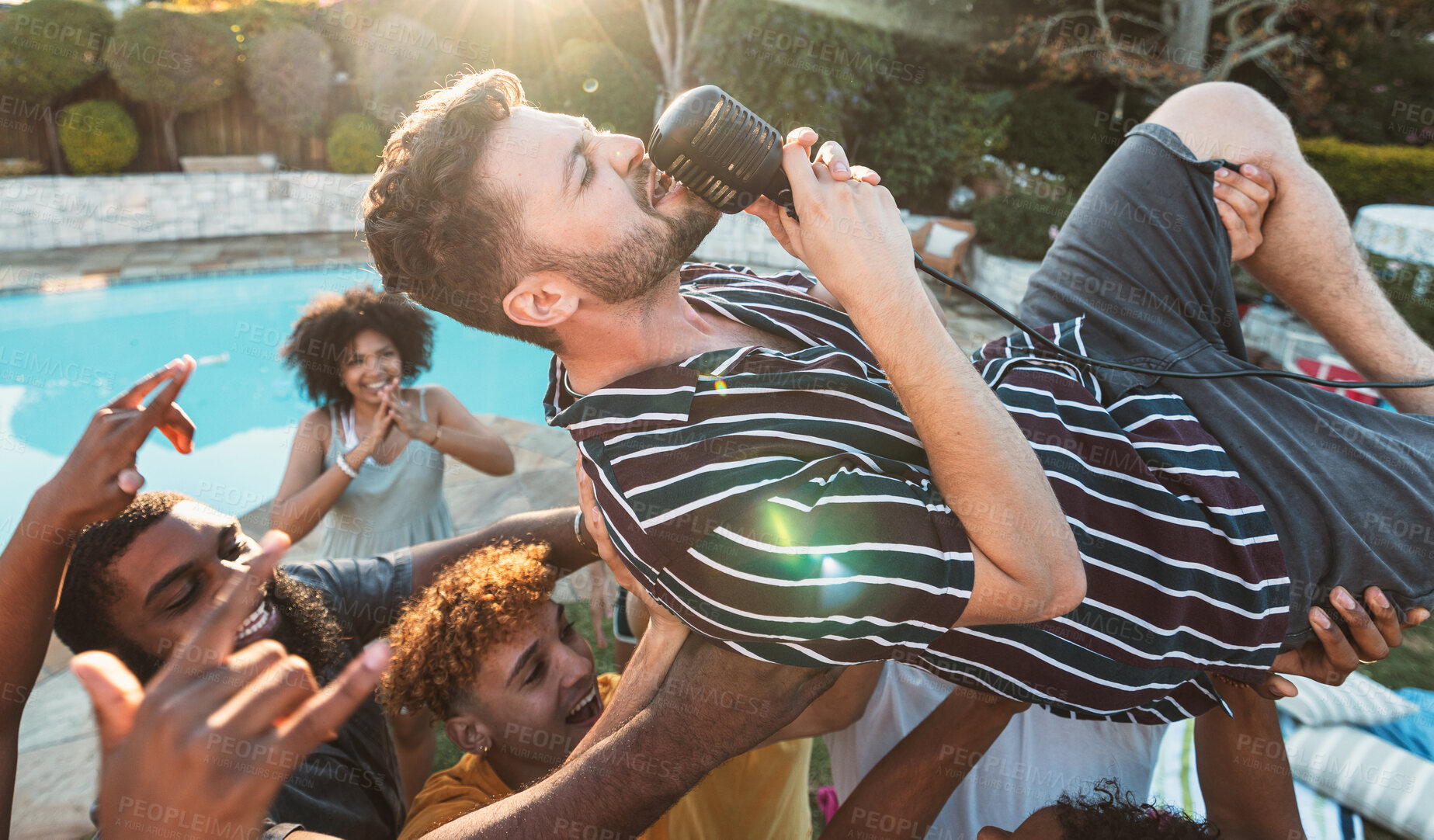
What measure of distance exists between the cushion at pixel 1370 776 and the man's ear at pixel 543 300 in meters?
2.99

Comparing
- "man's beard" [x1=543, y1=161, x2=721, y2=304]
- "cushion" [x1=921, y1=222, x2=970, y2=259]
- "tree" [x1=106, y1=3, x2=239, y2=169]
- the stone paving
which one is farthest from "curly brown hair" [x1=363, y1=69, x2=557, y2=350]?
"tree" [x1=106, y1=3, x2=239, y2=169]

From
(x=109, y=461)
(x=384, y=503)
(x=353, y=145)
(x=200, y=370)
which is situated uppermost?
(x=109, y=461)

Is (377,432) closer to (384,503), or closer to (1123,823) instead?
(384,503)

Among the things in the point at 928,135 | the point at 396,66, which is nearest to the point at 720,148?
the point at 928,135

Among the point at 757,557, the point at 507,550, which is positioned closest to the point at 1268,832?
the point at 757,557

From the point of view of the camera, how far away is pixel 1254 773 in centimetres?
195

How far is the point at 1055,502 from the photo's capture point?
1.38m

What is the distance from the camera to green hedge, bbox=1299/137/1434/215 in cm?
884

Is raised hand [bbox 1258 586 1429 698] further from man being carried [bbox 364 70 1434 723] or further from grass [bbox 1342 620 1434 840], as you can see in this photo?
grass [bbox 1342 620 1434 840]

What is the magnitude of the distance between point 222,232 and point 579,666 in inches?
506

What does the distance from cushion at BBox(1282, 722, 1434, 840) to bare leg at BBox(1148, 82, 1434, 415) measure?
5.18ft

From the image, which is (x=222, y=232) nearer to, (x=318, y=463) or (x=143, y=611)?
(x=318, y=463)

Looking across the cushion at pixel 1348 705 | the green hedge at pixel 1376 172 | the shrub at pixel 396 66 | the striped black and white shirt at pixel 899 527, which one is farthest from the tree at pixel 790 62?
the striped black and white shirt at pixel 899 527

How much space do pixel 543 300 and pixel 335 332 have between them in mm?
2433
